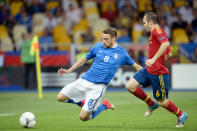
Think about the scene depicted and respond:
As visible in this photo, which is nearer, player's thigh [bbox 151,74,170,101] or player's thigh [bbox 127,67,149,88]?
player's thigh [bbox 151,74,170,101]

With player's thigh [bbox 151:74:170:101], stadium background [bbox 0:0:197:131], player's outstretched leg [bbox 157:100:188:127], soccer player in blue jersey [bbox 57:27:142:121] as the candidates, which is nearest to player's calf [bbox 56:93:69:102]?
soccer player in blue jersey [bbox 57:27:142:121]

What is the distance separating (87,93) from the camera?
10273 mm

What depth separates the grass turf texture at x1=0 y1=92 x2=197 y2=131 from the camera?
10.1 meters

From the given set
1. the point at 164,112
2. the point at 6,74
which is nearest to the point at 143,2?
the point at 6,74

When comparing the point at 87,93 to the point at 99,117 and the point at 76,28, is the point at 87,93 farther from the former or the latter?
the point at 76,28

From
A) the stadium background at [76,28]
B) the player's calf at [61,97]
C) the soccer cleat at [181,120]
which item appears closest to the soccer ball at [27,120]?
the player's calf at [61,97]

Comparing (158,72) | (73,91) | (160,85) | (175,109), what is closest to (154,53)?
(158,72)

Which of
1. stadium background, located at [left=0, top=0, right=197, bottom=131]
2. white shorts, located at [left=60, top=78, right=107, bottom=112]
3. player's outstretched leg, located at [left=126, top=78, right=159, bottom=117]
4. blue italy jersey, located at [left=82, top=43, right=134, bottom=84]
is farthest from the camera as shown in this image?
stadium background, located at [left=0, top=0, right=197, bottom=131]

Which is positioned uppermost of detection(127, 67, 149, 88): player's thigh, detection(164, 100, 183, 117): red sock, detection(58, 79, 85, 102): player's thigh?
detection(127, 67, 149, 88): player's thigh

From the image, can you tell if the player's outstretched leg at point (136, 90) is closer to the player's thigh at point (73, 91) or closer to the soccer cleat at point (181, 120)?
the soccer cleat at point (181, 120)

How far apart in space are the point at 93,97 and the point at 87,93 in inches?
8.7

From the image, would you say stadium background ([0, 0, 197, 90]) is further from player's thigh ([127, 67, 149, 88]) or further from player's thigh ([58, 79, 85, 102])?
player's thigh ([58, 79, 85, 102])

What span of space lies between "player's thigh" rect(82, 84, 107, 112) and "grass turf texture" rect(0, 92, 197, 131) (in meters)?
0.43

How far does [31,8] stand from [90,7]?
3.28 meters
